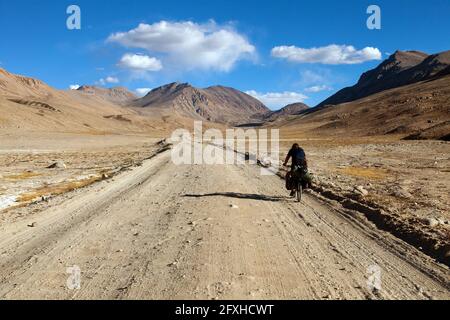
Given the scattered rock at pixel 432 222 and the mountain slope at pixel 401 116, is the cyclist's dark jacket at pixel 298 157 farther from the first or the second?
the mountain slope at pixel 401 116

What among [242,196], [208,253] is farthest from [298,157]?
[208,253]

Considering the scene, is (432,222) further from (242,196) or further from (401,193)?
(242,196)

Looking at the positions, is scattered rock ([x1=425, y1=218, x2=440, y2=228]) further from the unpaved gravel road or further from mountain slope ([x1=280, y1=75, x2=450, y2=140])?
mountain slope ([x1=280, y1=75, x2=450, y2=140])

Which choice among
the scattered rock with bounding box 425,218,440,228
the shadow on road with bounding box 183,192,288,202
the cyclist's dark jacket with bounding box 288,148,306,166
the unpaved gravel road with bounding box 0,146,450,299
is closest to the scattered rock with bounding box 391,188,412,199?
the unpaved gravel road with bounding box 0,146,450,299

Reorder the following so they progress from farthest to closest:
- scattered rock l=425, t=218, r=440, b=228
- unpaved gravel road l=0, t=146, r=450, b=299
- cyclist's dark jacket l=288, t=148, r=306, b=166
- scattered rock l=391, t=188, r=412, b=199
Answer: scattered rock l=391, t=188, r=412, b=199, cyclist's dark jacket l=288, t=148, r=306, b=166, scattered rock l=425, t=218, r=440, b=228, unpaved gravel road l=0, t=146, r=450, b=299

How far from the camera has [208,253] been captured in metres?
9.18

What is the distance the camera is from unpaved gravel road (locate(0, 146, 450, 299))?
7.21 metres

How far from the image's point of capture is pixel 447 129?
7469 cm

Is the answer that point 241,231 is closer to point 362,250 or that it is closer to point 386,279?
point 362,250

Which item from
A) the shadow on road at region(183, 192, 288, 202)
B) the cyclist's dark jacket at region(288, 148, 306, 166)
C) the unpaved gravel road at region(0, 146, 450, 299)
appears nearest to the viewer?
the unpaved gravel road at region(0, 146, 450, 299)

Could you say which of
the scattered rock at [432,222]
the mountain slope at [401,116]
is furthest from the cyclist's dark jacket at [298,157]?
→ the mountain slope at [401,116]

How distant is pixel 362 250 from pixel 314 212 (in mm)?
4196
